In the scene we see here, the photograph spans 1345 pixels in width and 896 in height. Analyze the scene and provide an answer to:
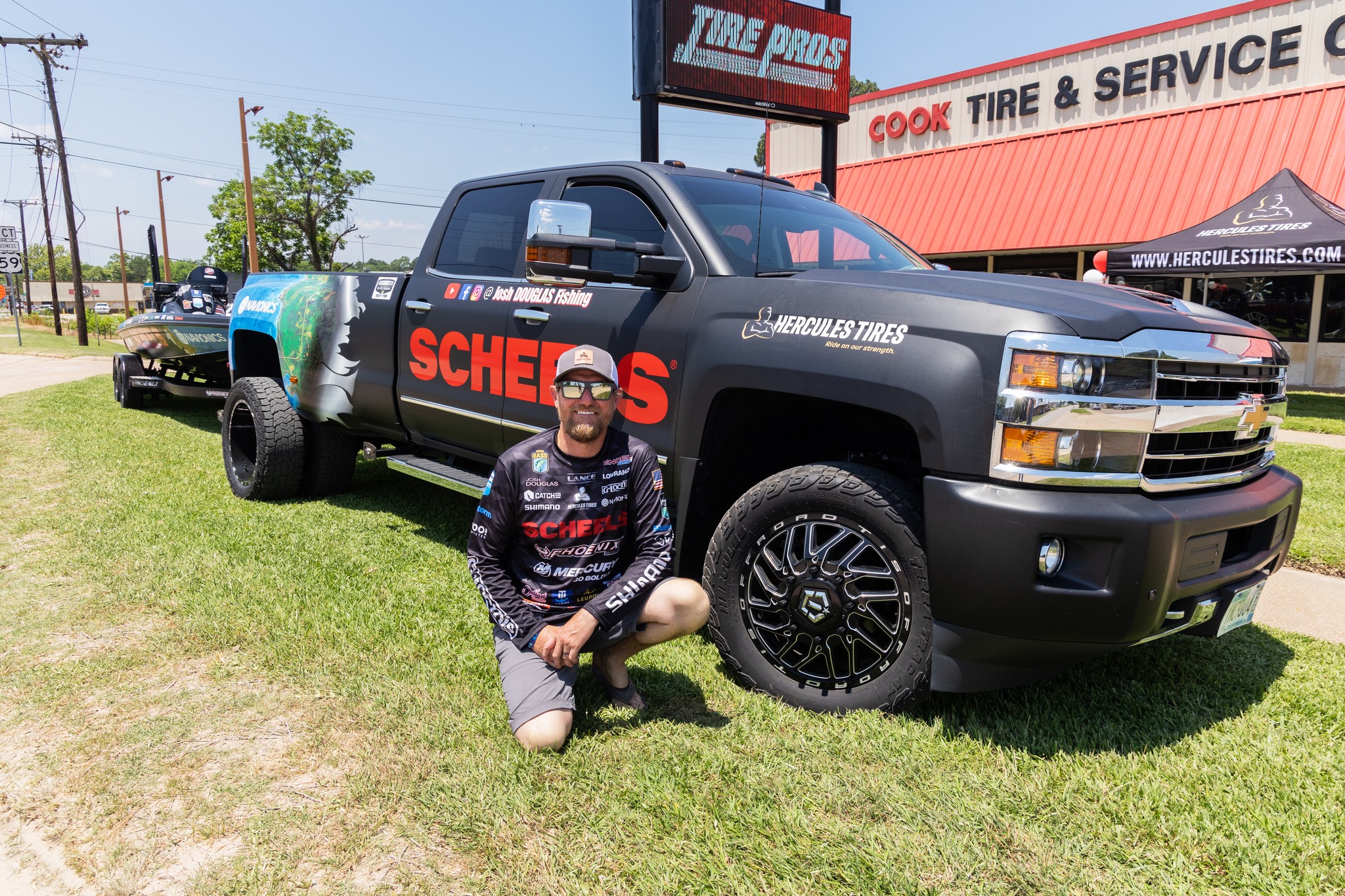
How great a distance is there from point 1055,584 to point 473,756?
70.6 inches

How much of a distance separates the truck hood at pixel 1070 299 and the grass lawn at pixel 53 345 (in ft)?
77.4

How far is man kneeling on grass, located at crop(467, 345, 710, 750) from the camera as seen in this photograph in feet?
9.68

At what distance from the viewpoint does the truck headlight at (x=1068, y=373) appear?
2.51 meters

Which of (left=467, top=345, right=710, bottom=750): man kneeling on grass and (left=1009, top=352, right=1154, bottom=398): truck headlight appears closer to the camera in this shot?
(left=1009, top=352, right=1154, bottom=398): truck headlight

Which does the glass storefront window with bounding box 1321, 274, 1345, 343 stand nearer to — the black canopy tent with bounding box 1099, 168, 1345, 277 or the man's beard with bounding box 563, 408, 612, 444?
the black canopy tent with bounding box 1099, 168, 1345, 277

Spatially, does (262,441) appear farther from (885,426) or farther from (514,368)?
(885,426)

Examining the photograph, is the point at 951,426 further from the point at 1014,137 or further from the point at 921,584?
the point at 1014,137

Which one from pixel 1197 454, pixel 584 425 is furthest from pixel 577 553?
pixel 1197 454

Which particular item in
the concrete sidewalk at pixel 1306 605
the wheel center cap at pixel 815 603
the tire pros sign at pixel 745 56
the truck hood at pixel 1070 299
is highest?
the tire pros sign at pixel 745 56

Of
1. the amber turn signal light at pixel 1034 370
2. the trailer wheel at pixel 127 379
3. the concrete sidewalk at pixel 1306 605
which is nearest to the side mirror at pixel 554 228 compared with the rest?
the amber turn signal light at pixel 1034 370

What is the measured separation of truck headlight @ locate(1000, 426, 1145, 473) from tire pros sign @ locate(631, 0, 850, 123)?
894cm

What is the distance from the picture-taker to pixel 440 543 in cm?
516

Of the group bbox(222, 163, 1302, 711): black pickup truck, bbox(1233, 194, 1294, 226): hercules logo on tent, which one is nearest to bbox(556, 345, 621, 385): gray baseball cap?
bbox(222, 163, 1302, 711): black pickup truck

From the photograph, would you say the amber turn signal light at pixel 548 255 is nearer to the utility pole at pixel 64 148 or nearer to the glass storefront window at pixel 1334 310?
Result: the glass storefront window at pixel 1334 310
